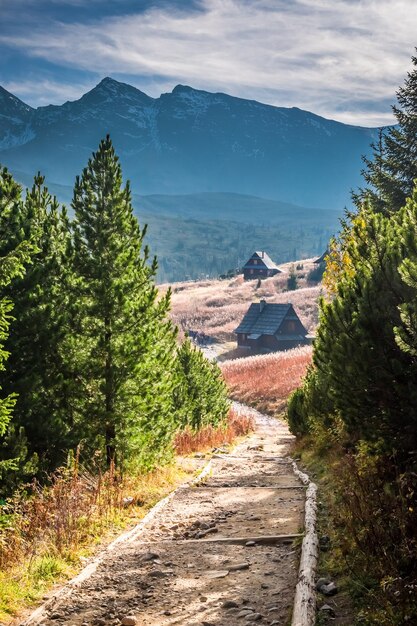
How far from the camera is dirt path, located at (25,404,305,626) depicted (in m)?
6.21

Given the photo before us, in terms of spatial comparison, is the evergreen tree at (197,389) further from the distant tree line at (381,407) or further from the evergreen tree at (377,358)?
the evergreen tree at (377,358)

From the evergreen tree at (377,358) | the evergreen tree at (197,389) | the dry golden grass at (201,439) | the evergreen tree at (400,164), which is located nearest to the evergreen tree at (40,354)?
the evergreen tree at (377,358)

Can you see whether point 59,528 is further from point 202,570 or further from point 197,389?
point 197,389

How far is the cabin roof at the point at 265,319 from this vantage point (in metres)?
80.7

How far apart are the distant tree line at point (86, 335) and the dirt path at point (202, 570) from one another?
313 cm

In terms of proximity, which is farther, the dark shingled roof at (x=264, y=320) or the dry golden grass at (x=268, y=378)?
the dark shingled roof at (x=264, y=320)

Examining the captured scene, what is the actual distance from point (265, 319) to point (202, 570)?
247 feet

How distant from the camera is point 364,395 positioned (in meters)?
8.19

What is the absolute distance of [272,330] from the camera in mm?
80062

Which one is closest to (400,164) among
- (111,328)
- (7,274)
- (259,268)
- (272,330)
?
(111,328)

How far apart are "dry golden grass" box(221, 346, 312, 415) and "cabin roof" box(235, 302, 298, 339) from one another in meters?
21.1

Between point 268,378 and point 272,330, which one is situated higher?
point 272,330

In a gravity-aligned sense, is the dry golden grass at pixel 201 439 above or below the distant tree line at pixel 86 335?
below

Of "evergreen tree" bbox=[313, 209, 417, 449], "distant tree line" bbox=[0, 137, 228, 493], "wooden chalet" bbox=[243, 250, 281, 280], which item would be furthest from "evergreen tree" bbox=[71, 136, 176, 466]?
"wooden chalet" bbox=[243, 250, 281, 280]
